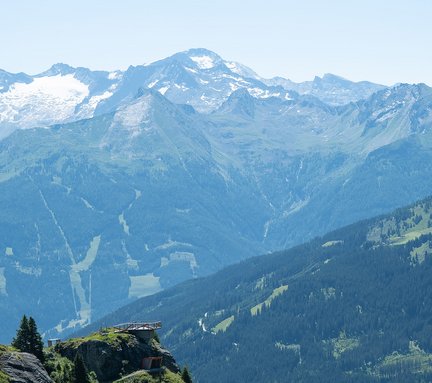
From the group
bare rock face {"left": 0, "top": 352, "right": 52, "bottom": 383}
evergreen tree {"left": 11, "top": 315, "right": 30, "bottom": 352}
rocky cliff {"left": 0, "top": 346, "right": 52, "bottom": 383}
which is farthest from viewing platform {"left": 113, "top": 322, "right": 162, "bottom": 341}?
bare rock face {"left": 0, "top": 352, "right": 52, "bottom": 383}

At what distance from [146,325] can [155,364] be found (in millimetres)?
5820

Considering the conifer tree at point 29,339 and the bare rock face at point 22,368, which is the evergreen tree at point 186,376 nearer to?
the conifer tree at point 29,339

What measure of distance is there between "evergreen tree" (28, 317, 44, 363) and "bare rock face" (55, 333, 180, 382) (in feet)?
21.7

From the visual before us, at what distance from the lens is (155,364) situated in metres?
129

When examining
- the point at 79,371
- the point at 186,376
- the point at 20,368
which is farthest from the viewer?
the point at 186,376

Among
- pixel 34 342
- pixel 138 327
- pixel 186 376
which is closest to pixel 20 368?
A: pixel 34 342

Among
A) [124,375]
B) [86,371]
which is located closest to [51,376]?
[86,371]

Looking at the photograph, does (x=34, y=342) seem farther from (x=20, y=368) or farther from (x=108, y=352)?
(x=20, y=368)

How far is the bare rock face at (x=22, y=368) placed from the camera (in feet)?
334

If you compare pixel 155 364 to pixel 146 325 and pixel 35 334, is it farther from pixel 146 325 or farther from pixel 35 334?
pixel 35 334

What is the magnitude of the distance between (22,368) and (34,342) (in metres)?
13.4

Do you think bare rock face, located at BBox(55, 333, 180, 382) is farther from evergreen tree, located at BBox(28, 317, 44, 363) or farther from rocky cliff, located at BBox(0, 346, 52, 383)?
rocky cliff, located at BBox(0, 346, 52, 383)

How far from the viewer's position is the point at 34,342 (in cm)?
11744

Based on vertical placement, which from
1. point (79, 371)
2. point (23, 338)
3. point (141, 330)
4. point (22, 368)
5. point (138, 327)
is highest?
point (23, 338)
